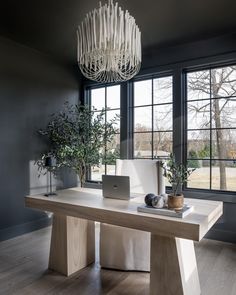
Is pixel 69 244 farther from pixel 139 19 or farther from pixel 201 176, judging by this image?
pixel 139 19

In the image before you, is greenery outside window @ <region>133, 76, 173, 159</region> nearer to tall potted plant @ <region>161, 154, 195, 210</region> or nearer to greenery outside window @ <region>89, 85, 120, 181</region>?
greenery outside window @ <region>89, 85, 120, 181</region>

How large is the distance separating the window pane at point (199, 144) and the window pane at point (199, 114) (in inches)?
3.7

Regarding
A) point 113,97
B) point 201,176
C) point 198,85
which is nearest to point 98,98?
point 113,97

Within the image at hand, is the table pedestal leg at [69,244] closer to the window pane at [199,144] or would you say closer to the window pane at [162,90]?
the window pane at [199,144]

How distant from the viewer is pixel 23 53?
135 inches

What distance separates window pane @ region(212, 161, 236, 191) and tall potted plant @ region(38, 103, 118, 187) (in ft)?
5.02

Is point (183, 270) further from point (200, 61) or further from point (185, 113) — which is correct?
point (200, 61)

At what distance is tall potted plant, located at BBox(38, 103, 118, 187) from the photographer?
3.52 metres

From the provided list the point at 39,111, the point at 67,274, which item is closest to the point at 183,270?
the point at 67,274

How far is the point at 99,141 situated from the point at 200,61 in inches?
70.2

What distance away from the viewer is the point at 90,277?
2238mm

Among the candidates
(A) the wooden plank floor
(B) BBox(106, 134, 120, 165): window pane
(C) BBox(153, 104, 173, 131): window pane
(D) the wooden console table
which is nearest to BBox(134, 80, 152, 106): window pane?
(C) BBox(153, 104, 173, 131): window pane

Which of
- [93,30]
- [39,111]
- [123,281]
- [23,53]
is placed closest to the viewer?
[93,30]

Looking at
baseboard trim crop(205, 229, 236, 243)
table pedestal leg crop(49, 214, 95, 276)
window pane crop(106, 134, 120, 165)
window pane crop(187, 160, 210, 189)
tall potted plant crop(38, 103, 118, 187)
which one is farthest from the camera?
window pane crop(106, 134, 120, 165)
